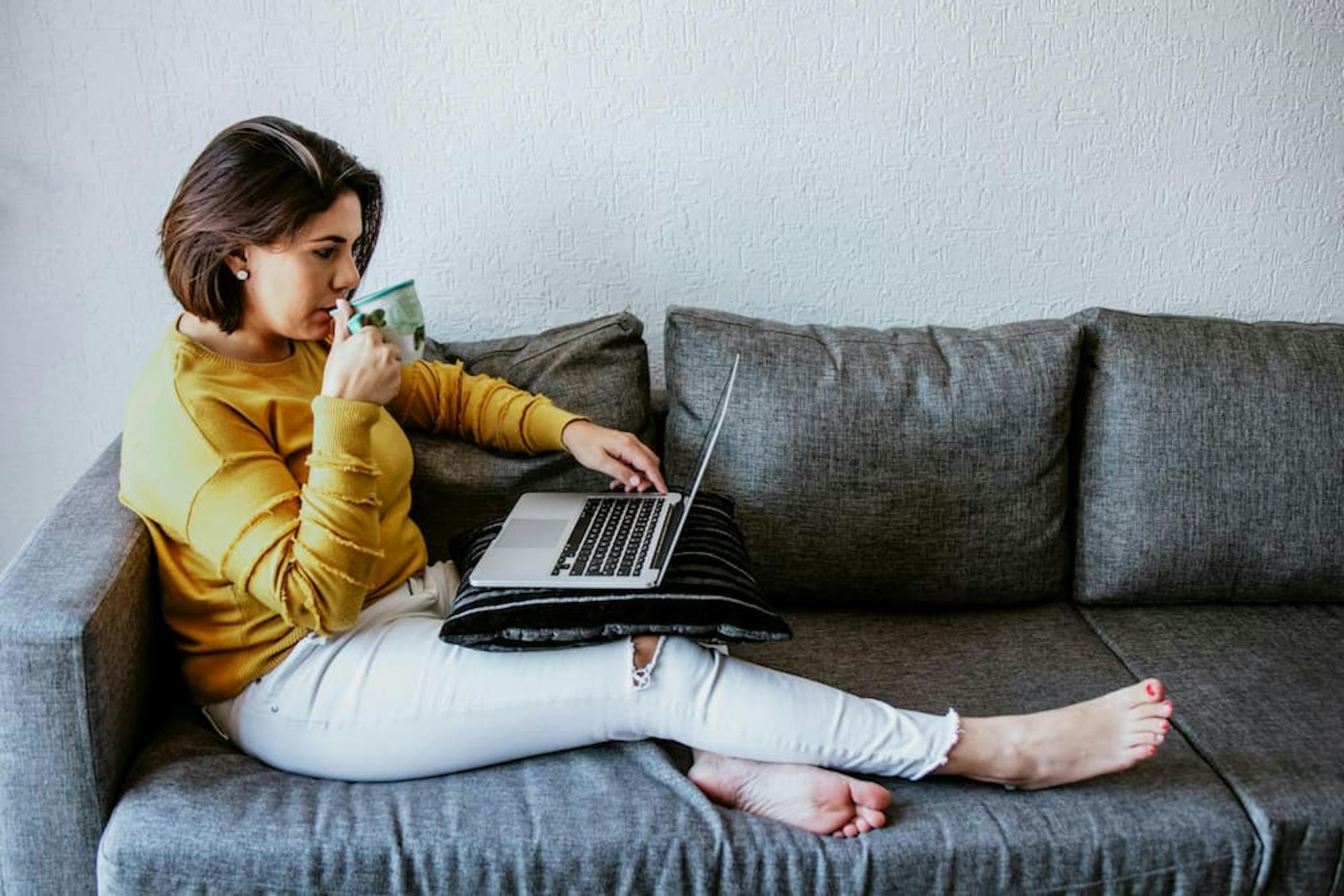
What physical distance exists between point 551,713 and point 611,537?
245 mm

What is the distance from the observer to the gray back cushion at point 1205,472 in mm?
1880

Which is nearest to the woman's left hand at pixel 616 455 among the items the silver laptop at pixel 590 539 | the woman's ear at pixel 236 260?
the silver laptop at pixel 590 539

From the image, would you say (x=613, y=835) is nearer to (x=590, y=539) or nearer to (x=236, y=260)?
(x=590, y=539)

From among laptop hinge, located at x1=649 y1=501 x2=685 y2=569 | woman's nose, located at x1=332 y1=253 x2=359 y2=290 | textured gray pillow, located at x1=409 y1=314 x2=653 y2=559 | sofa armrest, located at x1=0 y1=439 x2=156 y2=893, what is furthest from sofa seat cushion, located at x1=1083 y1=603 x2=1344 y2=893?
sofa armrest, located at x1=0 y1=439 x2=156 y2=893

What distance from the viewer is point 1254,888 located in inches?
56.1

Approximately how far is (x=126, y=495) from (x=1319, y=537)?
163 centimetres

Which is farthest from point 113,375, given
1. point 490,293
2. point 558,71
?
point 558,71

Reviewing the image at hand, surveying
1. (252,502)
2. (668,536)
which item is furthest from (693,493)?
(252,502)

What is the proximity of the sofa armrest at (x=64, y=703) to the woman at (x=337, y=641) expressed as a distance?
10 cm

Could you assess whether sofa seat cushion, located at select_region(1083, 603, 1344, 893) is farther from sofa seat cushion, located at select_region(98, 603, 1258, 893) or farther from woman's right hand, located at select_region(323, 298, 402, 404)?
woman's right hand, located at select_region(323, 298, 402, 404)

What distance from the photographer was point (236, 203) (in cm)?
145

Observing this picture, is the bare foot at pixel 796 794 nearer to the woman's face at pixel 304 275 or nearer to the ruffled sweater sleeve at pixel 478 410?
the ruffled sweater sleeve at pixel 478 410

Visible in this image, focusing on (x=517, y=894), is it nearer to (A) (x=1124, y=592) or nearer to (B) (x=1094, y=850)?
(B) (x=1094, y=850)

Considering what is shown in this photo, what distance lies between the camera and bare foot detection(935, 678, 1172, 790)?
1.46 m
